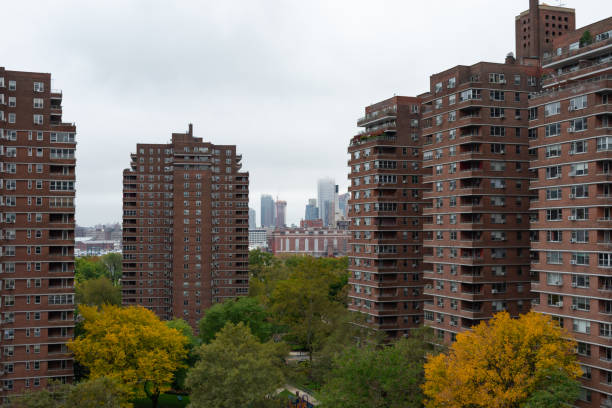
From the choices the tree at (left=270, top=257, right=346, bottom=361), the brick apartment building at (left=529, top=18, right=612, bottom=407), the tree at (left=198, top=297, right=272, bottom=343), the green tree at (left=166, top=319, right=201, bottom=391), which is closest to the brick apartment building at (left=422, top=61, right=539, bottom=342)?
the brick apartment building at (left=529, top=18, right=612, bottom=407)

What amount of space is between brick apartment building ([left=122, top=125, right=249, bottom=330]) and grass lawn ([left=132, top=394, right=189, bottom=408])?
46479 mm

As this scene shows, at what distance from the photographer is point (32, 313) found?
8844 cm

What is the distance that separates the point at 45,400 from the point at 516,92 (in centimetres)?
7650

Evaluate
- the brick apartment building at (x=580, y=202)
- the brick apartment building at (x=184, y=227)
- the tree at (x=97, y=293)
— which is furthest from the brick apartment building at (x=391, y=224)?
the tree at (x=97, y=293)

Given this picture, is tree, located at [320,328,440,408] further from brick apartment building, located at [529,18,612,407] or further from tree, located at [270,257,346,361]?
tree, located at [270,257,346,361]

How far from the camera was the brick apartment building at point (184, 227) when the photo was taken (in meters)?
152

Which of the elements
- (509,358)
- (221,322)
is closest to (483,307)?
(509,358)

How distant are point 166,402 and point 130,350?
18.6 meters

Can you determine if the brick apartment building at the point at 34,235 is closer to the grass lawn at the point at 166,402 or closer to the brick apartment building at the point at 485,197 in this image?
the grass lawn at the point at 166,402

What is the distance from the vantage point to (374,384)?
221 ft

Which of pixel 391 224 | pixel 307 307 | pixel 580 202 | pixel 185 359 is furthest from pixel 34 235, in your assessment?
pixel 580 202

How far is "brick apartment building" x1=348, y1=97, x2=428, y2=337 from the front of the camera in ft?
344

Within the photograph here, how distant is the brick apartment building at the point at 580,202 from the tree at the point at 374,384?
62.2ft

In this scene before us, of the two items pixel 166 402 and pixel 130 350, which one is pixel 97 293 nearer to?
pixel 166 402
